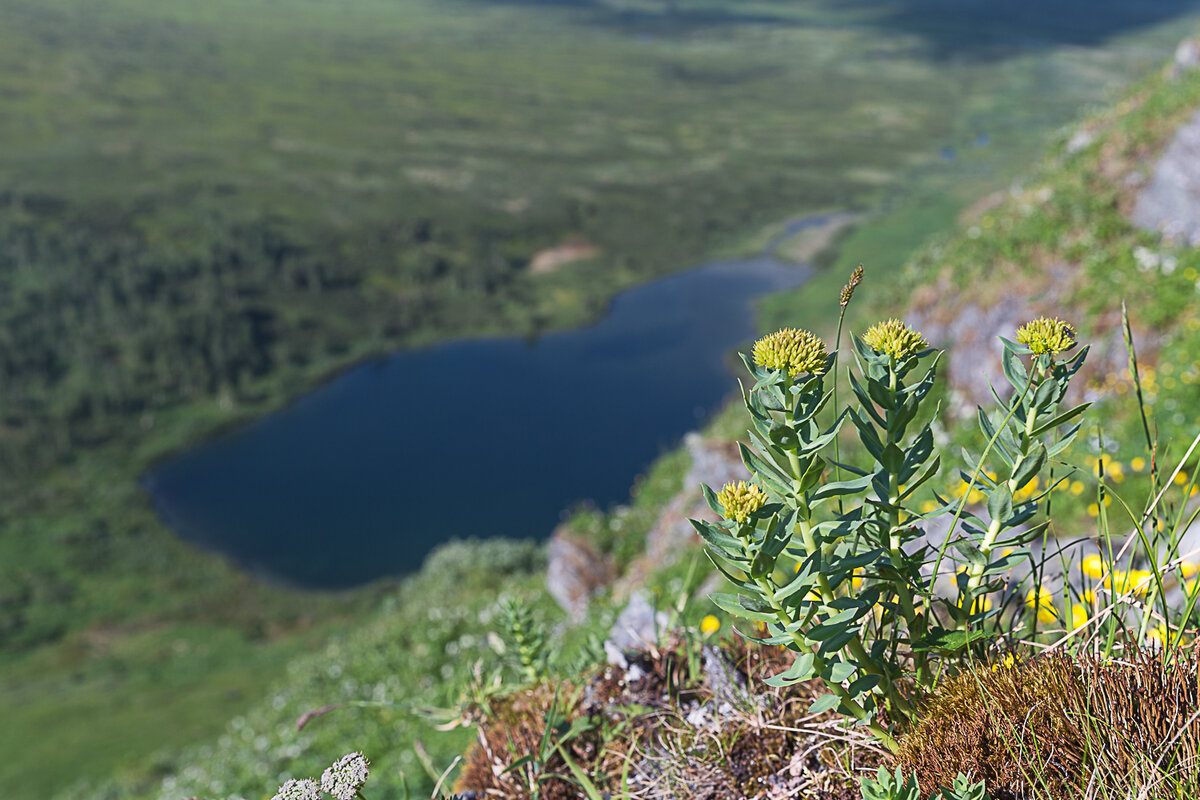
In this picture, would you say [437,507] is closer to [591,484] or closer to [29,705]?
[591,484]

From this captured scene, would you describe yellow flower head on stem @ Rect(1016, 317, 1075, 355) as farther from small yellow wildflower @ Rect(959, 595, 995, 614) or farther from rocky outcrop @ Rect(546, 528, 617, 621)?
rocky outcrop @ Rect(546, 528, 617, 621)

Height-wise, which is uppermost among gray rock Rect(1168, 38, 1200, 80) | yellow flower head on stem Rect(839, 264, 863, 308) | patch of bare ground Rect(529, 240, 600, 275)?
gray rock Rect(1168, 38, 1200, 80)

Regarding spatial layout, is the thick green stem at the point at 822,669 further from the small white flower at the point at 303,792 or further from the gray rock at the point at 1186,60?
the gray rock at the point at 1186,60

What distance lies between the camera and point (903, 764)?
2383mm

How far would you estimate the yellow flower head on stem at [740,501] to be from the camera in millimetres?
2043

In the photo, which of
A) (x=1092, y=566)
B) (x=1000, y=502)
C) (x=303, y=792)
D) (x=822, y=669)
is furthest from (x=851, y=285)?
(x=1092, y=566)

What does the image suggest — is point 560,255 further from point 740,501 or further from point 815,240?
point 740,501

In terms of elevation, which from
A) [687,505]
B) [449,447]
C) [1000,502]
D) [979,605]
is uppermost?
[1000,502]

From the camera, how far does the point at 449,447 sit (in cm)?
11531

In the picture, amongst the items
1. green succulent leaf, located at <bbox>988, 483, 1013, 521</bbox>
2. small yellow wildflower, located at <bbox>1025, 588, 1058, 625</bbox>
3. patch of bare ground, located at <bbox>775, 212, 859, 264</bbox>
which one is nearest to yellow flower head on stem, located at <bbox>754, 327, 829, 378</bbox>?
green succulent leaf, located at <bbox>988, 483, 1013, 521</bbox>

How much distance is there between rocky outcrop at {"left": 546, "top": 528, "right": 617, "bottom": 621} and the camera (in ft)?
54.9

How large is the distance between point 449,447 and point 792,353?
115178 mm

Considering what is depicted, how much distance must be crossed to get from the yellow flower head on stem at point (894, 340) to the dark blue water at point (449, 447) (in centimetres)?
9412

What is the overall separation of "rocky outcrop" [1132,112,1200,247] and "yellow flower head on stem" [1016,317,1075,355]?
15.4 m
